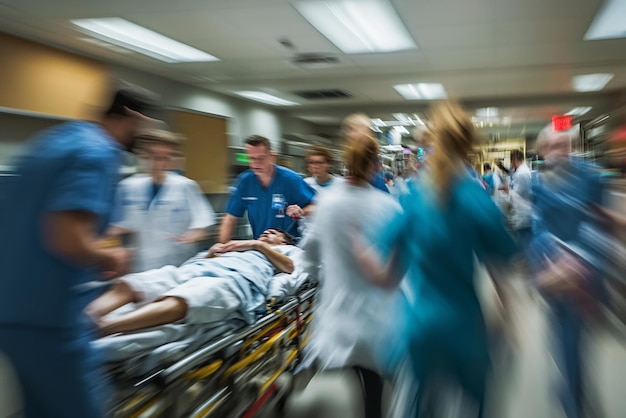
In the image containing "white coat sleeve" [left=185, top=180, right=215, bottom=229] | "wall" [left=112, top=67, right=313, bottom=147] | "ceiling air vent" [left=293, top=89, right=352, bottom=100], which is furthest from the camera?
"ceiling air vent" [left=293, top=89, right=352, bottom=100]

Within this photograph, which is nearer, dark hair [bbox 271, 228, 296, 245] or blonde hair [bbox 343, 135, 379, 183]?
blonde hair [bbox 343, 135, 379, 183]

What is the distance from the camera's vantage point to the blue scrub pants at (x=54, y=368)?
120 centimetres

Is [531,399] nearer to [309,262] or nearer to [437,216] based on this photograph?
[309,262]

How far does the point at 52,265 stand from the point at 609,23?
4.88 m

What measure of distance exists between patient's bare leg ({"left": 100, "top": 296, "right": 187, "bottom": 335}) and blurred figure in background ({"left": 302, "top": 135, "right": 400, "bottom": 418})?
55cm

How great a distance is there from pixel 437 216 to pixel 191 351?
0.96 m

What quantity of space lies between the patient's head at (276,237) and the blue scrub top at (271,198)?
0.28 ft

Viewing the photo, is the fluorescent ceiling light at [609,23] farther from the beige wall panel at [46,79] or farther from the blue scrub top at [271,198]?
the beige wall panel at [46,79]

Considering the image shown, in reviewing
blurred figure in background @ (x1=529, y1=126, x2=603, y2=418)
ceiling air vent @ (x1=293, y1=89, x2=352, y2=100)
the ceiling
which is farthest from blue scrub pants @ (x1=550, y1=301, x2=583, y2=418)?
ceiling air vent @ (x1=293, y1=89, x2=352, y2=100)

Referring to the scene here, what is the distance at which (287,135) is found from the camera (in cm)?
966

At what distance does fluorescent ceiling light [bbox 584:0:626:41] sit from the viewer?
3.95 metres

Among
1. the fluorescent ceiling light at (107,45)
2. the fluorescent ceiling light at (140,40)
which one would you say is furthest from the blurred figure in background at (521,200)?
the fluorescent ceiling light at (107,45)

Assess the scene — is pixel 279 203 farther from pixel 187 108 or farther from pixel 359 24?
pixel 187 108

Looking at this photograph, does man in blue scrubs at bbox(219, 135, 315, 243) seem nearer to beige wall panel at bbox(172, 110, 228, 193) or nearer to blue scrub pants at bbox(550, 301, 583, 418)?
blue scrub pants at bbox(550, 301, 583, 418)
